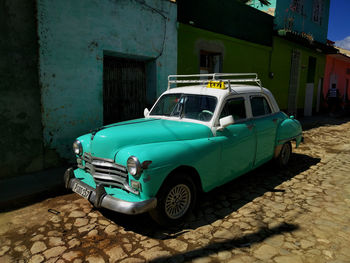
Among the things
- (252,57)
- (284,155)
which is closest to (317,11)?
(252,57)

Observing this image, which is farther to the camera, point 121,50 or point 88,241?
point 121,50

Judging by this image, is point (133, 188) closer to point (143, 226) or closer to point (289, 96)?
point (143, 226)

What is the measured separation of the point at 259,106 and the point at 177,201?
8.30 feet

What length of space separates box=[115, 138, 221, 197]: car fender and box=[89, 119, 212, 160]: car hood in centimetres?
11

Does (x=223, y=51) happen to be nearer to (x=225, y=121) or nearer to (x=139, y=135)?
(x=225, y=121)

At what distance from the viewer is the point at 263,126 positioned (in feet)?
15.3

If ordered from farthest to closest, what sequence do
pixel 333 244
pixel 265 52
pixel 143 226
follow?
pixel 265 52, pixel 143 226, pixel 333 244

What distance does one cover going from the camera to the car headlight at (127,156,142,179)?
2863 mm

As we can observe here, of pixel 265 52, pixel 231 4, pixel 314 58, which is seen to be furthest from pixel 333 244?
pixel 314 58

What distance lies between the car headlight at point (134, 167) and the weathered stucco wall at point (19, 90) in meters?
3.13

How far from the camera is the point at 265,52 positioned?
11.4 meters

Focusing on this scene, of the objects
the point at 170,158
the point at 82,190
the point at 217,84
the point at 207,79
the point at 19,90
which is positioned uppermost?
the point at 207,79

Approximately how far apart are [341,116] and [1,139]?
1732 cm

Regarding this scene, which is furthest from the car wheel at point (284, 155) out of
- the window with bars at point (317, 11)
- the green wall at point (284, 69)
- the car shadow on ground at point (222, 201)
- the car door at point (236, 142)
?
the window with bars at point (317, 11)
